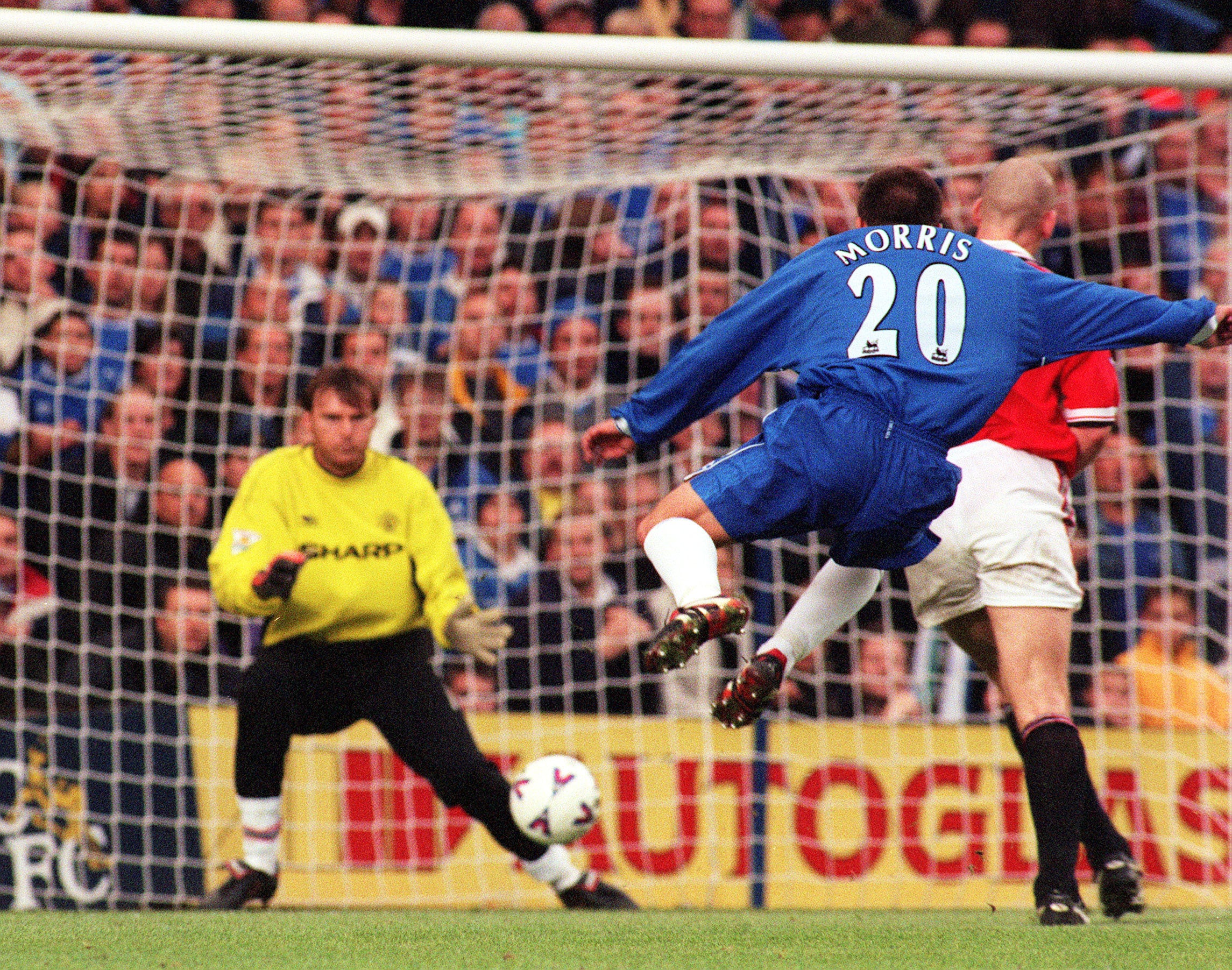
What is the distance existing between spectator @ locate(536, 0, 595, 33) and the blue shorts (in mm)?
4976

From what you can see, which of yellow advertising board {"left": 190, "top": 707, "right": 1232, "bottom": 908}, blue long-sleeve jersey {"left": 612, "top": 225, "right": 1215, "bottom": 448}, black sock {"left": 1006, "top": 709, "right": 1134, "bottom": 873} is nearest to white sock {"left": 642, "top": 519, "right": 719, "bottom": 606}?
blue long-sleeve jersey {"left": 612, "top": 225, "right": 1215, "bottom": 448}

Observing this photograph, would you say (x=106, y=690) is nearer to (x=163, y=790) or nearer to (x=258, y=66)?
(x=163, y=790)

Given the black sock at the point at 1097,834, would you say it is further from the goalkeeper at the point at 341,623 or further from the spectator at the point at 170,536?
the spectator at the point at 170,536

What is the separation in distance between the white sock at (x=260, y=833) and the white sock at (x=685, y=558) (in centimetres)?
214

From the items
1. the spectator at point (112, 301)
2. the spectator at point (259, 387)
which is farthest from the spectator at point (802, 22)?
the spectator at point (112, 301)

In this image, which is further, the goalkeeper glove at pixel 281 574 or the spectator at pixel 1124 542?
the spectator at pixel 1124 542

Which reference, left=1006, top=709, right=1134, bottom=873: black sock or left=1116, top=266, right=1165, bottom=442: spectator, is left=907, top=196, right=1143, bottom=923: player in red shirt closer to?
left=1006, top=709, right=1134, bottom=873: black sock

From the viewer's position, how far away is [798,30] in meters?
8.32

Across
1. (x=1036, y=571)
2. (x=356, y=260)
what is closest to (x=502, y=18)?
(x=356, y=260)

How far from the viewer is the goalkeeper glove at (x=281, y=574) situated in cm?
453

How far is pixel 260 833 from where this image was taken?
16.2 feet

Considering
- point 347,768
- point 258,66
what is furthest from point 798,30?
point 347,768

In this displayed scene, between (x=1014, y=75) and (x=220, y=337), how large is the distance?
3.65 meters

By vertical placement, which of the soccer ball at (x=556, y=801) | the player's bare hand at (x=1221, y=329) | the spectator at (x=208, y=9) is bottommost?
the soccer ball at (x=556, y=801)
